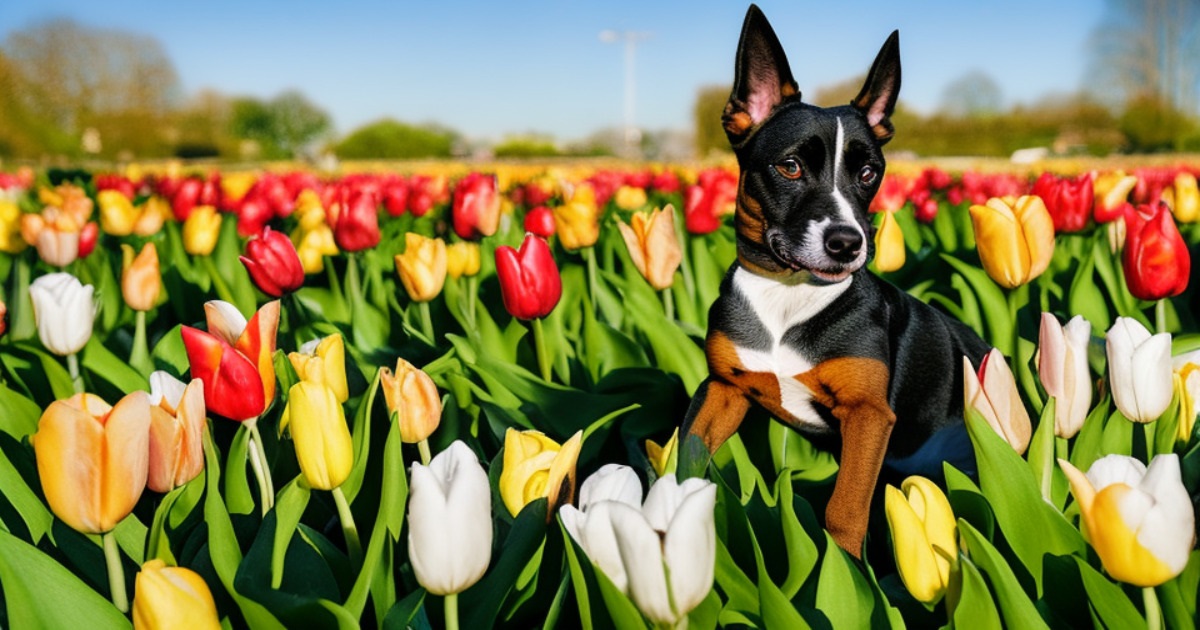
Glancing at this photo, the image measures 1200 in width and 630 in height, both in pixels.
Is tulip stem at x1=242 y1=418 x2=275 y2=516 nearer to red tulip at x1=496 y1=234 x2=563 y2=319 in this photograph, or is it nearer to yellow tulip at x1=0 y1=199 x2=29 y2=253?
red tulip at x1=496 y1=234 x2=563 y2=319

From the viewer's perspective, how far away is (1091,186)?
2895 millimetres

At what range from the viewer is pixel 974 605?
105 cm

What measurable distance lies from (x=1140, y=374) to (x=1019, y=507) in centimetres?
31

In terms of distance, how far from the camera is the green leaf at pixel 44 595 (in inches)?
43.9

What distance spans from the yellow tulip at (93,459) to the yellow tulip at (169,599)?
0.18 meters

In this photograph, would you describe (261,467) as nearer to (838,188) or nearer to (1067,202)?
(838,188)

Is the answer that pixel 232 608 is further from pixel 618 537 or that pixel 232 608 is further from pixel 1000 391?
pixel 1000 391

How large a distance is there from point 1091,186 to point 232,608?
2.65 meters

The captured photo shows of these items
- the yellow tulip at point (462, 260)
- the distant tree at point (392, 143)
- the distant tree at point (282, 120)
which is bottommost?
the yellow tulip at point (462, 260)

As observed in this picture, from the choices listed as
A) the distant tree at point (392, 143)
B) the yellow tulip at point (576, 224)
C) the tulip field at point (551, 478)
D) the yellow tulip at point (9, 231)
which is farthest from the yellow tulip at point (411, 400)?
the distant tree at point (392, 143)

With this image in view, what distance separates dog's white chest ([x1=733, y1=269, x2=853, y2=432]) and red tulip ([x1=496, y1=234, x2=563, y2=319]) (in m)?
0.49

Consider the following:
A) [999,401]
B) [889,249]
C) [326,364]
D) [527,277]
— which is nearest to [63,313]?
[326,364]

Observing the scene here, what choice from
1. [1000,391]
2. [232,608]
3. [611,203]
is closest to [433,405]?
[232,608]

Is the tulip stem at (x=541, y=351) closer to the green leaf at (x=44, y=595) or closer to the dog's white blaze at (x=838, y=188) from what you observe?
the dog's white blaze at (x=838, y=188)
